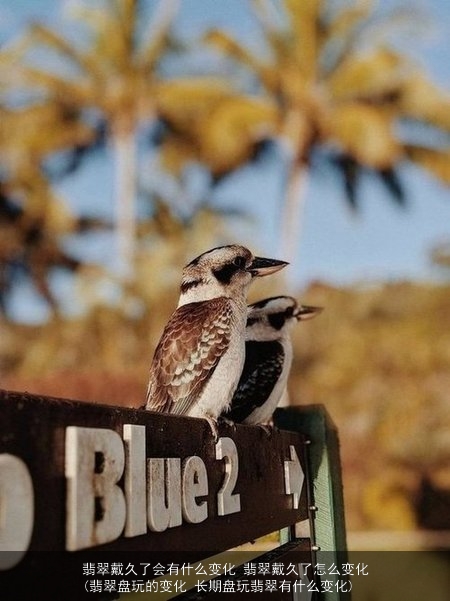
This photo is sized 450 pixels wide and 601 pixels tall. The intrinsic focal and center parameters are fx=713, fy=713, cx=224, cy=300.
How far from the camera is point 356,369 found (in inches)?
569

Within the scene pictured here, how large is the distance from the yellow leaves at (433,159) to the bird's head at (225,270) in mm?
15000

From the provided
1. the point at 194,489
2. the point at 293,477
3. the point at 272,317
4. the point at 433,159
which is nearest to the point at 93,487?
the point at 194,489

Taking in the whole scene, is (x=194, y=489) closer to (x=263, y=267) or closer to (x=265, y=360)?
(x=263, y=267)

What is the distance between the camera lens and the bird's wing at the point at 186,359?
2424 millimetres

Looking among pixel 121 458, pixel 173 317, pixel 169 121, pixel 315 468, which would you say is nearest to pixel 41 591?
pixel 121 458

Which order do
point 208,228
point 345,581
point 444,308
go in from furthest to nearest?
1. point 208,228
2. point 444,308
3. point 345,581

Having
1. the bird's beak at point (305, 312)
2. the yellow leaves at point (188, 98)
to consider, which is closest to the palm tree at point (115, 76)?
the yellow leaves at point (188, 98)

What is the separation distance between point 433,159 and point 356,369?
585cm

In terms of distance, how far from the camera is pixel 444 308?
16.2 metres

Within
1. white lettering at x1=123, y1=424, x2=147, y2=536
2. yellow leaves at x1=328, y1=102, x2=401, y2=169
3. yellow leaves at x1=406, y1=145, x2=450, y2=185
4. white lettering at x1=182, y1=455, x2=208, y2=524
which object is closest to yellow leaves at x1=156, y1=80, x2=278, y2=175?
yellow leaves at x1=328, y1=102, x2=401, y2=169

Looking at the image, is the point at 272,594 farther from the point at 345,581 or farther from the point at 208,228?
the point at 208,228

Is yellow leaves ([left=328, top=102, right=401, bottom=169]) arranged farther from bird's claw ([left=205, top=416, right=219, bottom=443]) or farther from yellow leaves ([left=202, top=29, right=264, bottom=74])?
bird's claw ([left=205, top=416, right=219, bottom=443])

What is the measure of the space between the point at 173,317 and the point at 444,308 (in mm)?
14507

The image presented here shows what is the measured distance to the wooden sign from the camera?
0.97 metres
